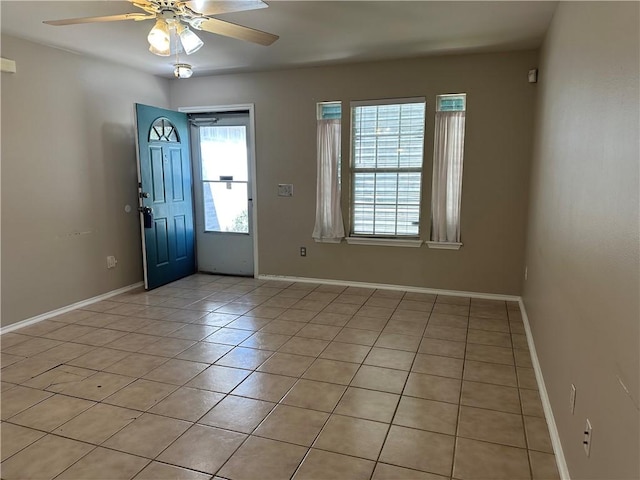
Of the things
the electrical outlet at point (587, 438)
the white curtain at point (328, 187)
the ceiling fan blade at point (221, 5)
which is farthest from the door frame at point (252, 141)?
the electrical outlet at point (587, 438)

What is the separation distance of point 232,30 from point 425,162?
8.29ft

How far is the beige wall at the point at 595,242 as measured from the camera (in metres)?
1.20

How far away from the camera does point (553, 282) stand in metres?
2.42

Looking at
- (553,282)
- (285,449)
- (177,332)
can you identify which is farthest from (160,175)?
(553,282)

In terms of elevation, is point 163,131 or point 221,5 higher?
point 221,5

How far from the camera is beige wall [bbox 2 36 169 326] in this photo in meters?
3.57

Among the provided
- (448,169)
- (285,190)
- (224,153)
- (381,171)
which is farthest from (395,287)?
(224,153)

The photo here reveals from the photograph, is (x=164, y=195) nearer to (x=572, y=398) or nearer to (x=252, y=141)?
(x=252, y=141)

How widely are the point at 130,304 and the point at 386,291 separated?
2711 millimetres

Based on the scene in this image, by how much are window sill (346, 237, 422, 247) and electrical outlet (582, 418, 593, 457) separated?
3116 mm

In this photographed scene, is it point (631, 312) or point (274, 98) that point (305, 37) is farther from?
point (631, 312)

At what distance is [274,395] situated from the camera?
2.57 m

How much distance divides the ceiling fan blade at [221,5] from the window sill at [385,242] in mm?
2945

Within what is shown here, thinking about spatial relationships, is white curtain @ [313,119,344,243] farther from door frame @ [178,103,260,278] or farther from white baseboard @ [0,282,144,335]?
white baseboard @ [0,282,144,335]
